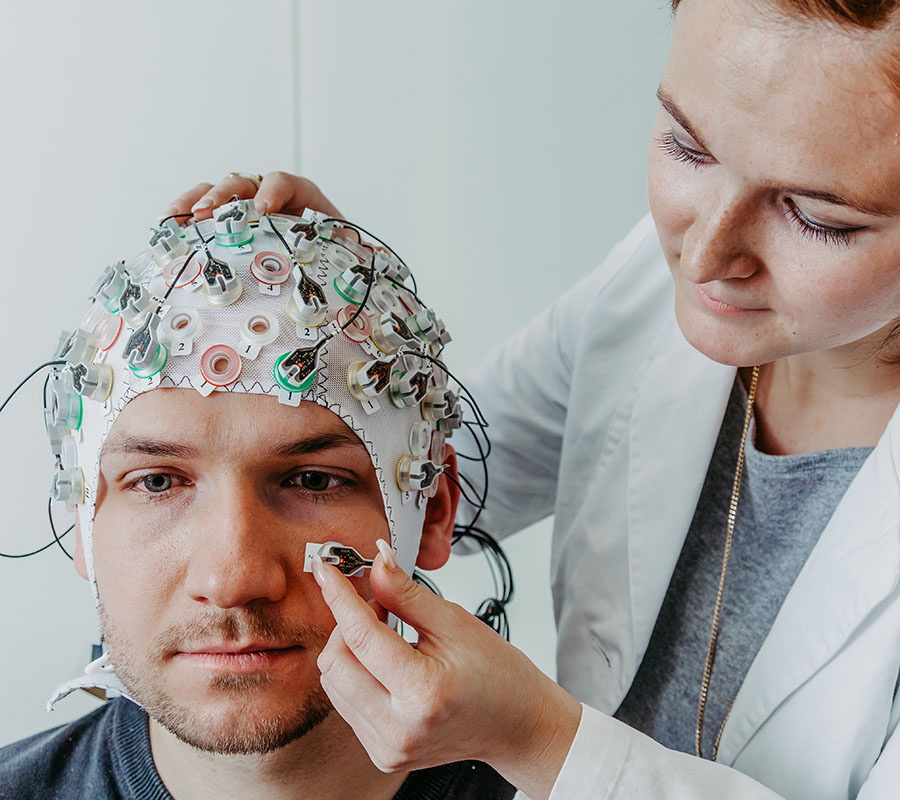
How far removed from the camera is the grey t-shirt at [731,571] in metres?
1.46

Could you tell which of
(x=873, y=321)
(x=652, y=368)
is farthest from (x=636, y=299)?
(x=873, y=321)

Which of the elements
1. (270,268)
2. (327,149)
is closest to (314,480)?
(270,268)

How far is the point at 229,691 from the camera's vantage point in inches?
50.0

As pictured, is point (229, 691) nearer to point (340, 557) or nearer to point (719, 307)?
point (340, 557)

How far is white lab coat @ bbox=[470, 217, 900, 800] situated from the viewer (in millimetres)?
1259

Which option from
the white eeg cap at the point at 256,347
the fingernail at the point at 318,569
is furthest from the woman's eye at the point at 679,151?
the fingernail at the point at 318,569

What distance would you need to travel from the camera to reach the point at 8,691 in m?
2.09

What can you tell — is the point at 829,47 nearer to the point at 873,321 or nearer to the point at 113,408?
the point at 873,321

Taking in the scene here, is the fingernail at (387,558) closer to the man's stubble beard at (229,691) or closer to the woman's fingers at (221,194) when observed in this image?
the man's stubble beard at (229,691)

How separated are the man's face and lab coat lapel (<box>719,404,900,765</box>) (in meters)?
0.58

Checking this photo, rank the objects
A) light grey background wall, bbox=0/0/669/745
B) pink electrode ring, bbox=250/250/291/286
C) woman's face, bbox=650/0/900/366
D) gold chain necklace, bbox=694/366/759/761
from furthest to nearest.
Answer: light grey background wall, bbox=0/0/669/745
gold chain necklace, bbox=694/366/759/761
pink electrode ring, bbox=250/250/291/286
woman's face, bbox=650/0/900/366

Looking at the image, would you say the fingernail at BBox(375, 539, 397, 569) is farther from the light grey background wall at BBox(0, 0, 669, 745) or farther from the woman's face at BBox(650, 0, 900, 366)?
the light grey background wall at BBox(0, 0, 669, 745)

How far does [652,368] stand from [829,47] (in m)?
0.77

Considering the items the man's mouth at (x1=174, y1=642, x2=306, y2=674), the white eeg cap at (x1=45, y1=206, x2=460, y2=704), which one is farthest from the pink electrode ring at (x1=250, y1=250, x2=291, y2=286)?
the man's mouth at (x1=174, y1=642, x2=306, y2=674)
